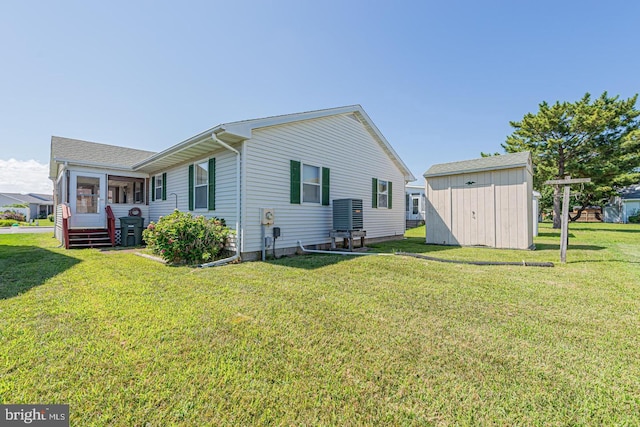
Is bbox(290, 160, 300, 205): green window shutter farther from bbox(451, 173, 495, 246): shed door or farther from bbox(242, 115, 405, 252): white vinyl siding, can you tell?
bbox(451, 173, 495, 246): shed door

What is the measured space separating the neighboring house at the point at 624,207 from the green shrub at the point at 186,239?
34669 millimetres

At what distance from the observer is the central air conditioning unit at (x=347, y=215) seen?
771cm

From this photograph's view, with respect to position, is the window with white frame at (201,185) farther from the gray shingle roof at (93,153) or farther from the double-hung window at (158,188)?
the gray shingle roof at (93,153)

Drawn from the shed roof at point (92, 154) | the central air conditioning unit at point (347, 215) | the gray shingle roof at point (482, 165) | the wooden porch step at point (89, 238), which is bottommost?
the wooden porch step at point (89, 238)

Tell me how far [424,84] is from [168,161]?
→ 10.3 m

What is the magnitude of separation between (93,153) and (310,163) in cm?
919

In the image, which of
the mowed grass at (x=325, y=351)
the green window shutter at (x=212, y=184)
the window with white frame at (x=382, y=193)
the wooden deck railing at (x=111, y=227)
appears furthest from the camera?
the window with white frame at (x=382, y=193)

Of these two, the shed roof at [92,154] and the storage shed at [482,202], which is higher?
the shed roof at [92,154]

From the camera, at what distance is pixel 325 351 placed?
2.29 m

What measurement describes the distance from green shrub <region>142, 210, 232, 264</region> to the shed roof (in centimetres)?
551

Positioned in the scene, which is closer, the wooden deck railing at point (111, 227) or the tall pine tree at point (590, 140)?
the wooden deck railing at point (111, 227)

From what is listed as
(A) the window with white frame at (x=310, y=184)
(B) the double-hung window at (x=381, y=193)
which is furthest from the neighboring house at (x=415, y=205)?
(A) the window with white frame at (x=310, y=184)

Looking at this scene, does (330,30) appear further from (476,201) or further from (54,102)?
(54,102)

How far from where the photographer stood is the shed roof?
380 inches
